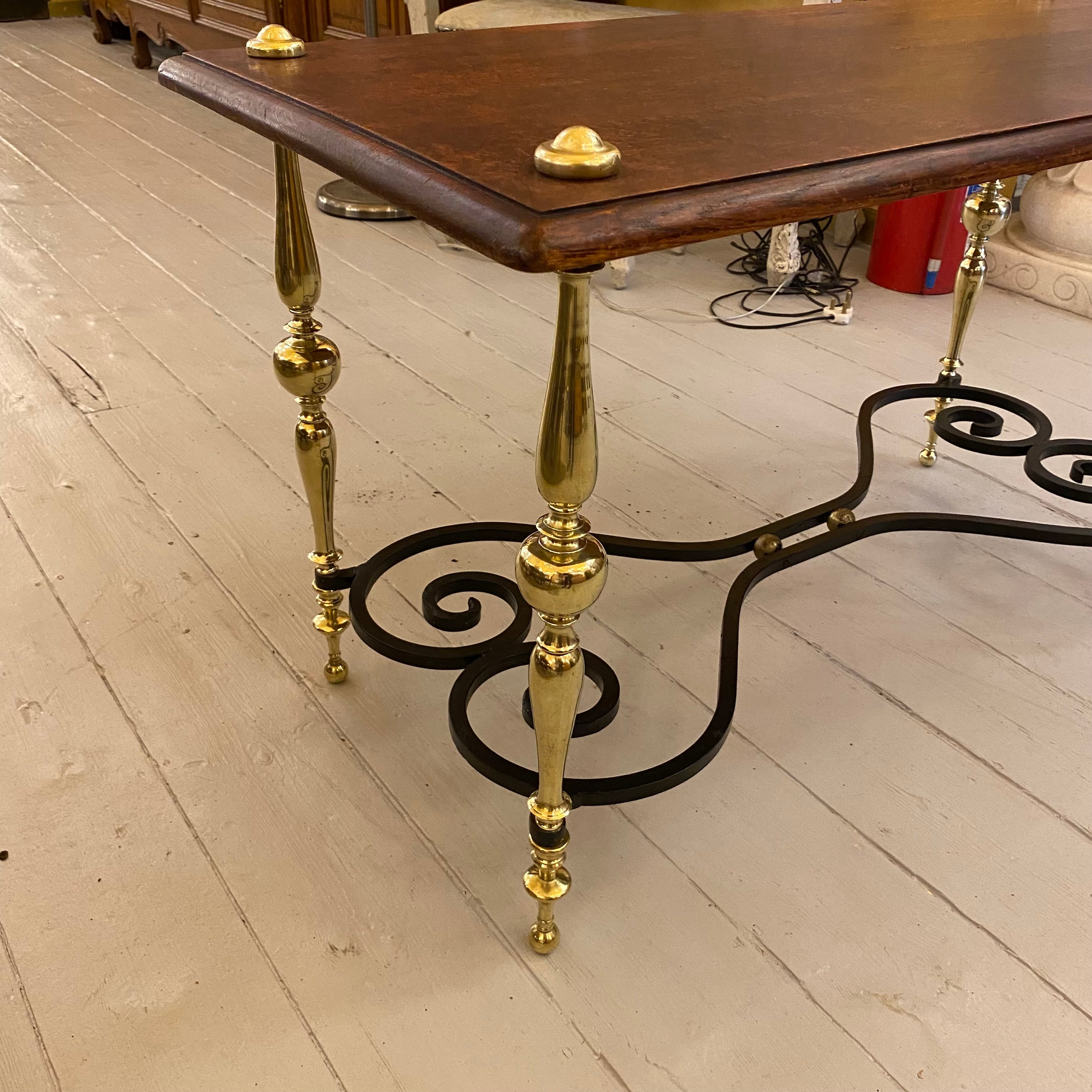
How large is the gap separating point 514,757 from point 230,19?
3456 mm

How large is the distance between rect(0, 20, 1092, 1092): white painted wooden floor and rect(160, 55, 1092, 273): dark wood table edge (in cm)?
63

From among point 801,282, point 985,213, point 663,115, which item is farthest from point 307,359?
point 801,282

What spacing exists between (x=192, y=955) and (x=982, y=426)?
1229 mm

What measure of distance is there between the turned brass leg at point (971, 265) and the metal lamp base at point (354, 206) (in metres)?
1.69

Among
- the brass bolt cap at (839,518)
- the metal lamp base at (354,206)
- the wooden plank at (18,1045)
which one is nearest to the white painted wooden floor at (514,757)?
the wooden plank at (18,1045)

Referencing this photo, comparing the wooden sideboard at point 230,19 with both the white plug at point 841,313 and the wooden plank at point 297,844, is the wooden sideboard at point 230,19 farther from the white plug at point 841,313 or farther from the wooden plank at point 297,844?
the wooden plank at point 297,844

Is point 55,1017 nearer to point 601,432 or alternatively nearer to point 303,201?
point 303,201

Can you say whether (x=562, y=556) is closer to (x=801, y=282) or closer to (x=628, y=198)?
(x=628, y=198)

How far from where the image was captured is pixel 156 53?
16.0ft

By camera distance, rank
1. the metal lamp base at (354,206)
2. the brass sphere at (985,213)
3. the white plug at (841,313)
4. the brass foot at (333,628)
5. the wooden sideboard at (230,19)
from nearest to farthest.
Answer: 1. the brass foot at (333,628)
2. the brass sphere at (985,213)
3. the white plug at (841,313)
4. the metal lamp base at (354,206)
5. the wooden sideboard at (230,19)

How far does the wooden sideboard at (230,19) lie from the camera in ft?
10.3

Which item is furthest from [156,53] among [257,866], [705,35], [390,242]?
[257,866]

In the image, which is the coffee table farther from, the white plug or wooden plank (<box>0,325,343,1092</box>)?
the white plug

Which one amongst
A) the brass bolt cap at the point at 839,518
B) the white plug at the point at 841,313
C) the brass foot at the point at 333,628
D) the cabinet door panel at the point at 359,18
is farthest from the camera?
the cabinet door panel at the point at 359,18
